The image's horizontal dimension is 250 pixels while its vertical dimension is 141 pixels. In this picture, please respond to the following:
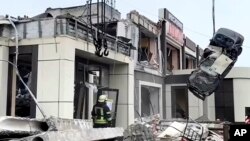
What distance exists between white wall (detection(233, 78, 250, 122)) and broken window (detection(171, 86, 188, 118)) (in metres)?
2.81

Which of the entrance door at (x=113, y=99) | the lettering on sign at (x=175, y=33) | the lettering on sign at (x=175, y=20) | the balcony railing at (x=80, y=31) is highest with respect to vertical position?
the lettering on sign at (x=175, y=20)

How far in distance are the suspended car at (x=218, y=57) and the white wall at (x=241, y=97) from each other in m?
4.96

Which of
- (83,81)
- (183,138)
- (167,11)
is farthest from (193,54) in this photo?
(183,138)

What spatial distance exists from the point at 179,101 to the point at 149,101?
470cm

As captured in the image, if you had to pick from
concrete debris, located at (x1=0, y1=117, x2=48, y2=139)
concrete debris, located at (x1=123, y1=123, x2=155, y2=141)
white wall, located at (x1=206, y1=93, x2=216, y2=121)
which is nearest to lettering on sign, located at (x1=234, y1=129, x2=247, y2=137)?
concrete debris, located at (x1=0, y1=117, x2=48, y2=139)

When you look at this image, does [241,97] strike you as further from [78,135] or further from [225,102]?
[78,135]

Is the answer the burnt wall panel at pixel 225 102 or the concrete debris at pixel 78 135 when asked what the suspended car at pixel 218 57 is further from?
the concrete debris at pixel 78 135

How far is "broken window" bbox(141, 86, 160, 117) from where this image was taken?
18659 mm

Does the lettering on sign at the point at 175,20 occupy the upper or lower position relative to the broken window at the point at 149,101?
upper

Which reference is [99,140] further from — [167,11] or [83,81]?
[167,11]

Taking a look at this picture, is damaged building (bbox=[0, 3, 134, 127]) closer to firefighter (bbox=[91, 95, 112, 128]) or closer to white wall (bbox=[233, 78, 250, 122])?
firefighter (bbox=[91, 95, 112, 128])

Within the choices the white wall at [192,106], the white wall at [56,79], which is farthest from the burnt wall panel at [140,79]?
the white wall at [56,79]

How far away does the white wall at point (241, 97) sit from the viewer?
20406mm

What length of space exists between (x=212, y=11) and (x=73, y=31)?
11203 mm
